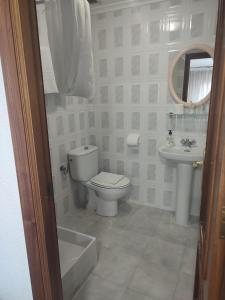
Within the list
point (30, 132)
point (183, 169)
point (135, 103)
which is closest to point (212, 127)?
point (30, 132)

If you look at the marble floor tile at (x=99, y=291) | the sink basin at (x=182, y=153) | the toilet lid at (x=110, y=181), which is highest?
the sink basin at (x=182, y=153)

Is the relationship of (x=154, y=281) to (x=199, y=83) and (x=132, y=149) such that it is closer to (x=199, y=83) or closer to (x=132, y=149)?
(x=132, y=149)

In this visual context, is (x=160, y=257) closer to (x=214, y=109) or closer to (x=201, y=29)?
(x=214, y=109)

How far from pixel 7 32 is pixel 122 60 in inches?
77.7

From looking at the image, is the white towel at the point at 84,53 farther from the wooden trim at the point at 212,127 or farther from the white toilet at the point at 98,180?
the white toilet at the point at 98,180

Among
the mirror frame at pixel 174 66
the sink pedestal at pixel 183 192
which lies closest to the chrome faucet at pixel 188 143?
the sink pedestal at pixel 183 192

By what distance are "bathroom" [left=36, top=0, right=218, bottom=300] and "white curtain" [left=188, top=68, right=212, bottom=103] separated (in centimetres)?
1

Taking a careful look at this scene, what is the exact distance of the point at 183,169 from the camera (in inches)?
87.5

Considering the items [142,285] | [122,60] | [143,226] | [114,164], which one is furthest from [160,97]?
[142,285]

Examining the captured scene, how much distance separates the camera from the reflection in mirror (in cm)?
219

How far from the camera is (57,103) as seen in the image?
2.28 metres

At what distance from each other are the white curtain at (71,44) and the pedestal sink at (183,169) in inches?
43.7

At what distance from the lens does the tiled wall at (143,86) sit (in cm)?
217

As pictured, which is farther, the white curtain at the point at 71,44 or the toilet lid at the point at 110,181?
the toilet lid at the point at 110,181
